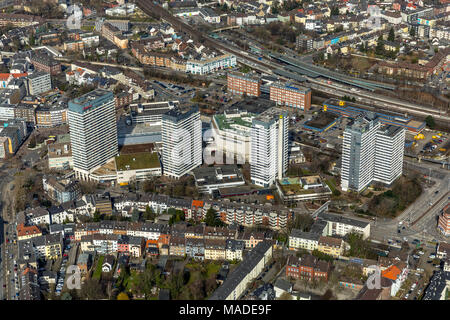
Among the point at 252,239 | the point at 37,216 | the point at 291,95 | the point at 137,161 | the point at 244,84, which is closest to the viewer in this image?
the point at 252,239

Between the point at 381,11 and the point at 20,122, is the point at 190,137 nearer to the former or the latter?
the point at 20,122

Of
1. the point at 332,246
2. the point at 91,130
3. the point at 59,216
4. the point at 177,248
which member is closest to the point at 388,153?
the point at 332,246

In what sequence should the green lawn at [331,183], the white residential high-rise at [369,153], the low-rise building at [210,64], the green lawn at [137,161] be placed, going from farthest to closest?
the low-rise building at [210,64] → the green lawn at [137,161] → the green lawn at [331,183] → the white residential high-rise at [369,153]

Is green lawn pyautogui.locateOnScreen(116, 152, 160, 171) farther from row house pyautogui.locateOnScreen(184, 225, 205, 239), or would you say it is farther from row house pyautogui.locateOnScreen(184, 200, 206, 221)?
row house pyautogui.locateOnScreen(184, 225, 205, 239)

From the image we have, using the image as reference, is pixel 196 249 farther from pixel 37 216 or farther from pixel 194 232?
pixel 37 216

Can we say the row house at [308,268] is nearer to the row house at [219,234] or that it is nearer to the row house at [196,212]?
the row house at [219,234]

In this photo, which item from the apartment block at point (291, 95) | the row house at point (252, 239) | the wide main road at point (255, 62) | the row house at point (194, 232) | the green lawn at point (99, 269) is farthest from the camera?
the wide main road at point (255, 62)

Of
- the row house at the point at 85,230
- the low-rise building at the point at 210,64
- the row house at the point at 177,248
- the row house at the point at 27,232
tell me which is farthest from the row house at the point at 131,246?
the low-rise building at the point at 210,64
